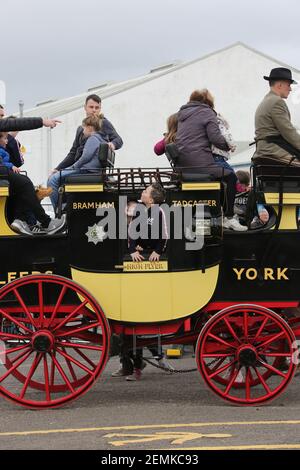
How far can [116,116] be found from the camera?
34.8 meters

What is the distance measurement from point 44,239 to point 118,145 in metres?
1.80

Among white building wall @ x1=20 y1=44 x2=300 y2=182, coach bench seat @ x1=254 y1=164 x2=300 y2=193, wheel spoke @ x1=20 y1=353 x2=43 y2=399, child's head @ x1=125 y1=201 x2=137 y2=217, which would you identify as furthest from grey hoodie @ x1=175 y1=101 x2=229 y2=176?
white building wall @ x1=20 y1=44 x2=300 y2=182

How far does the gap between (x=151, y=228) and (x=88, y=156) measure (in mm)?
1370

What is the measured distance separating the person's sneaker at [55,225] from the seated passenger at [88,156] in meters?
0.56

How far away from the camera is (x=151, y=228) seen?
7.24 m

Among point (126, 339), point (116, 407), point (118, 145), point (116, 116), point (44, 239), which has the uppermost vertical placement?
point (116, 116)

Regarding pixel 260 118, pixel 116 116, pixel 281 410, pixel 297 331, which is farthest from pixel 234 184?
pixel 116 116

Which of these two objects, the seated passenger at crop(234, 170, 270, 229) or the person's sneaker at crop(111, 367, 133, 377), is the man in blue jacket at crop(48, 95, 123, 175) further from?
the person's sneaker at crop(111, 367, 133, 377)

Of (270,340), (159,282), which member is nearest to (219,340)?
(270,340)

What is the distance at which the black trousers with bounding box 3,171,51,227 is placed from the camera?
24.8 feet

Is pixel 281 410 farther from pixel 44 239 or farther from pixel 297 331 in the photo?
pixel 44 239

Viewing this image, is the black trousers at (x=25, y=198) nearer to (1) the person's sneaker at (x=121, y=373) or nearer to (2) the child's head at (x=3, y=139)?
(2) the child's head at (x=3, y=139)

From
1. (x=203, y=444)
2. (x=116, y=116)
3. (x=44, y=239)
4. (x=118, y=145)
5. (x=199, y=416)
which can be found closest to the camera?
(x=203, y=444)

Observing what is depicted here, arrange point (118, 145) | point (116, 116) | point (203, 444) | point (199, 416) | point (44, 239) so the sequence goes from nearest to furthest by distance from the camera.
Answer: point (203, 444) → point (199, 416) → point (44, 239) → point (118, 145) → point (116, 116)
